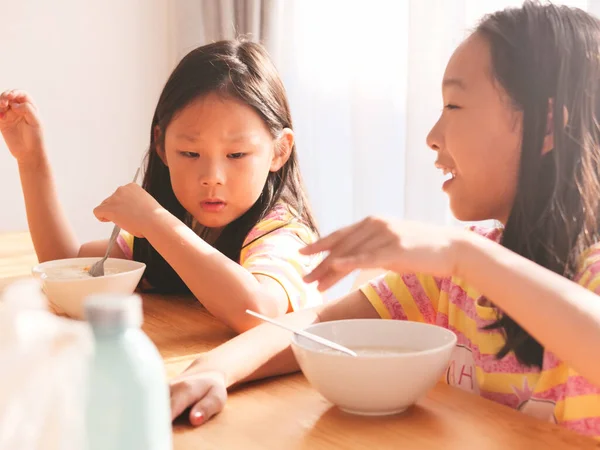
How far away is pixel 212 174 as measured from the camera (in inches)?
59.3

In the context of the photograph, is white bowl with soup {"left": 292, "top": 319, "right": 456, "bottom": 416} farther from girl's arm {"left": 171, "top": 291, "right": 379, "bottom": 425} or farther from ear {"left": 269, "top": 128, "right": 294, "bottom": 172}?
ear {"left": 269, "top": 128, "right": 294, "bottom": 172}

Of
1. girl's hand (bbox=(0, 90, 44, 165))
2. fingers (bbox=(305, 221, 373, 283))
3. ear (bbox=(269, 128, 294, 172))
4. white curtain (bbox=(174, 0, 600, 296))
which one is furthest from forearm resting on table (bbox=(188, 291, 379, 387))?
white curtain (bbox=(174, 0, 600, 296))

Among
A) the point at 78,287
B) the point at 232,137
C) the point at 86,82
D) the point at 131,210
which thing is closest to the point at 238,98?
the point at 232,137

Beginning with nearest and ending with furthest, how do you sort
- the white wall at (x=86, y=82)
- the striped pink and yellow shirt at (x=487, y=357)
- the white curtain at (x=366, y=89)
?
the striped pink and yellow shirt at (x=487, y=357) < the white curtain at (x=366, y=89) < the white wall at (x=86, y=82)

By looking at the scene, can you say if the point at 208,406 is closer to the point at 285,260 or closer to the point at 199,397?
the point at 199,397

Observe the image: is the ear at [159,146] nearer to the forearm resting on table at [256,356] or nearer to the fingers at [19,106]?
the fingers at [19,106]

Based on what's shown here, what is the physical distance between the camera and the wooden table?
0.77 metres

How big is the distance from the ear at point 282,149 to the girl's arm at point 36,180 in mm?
434

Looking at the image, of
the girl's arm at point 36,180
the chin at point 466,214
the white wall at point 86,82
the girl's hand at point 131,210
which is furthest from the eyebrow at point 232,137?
the white wall at point 86,82

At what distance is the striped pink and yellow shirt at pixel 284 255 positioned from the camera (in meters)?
1.38

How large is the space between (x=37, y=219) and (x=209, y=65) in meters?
0.58

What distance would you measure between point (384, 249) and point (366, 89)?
1785mm

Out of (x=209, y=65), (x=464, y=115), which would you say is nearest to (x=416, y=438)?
(x=464, y=115)

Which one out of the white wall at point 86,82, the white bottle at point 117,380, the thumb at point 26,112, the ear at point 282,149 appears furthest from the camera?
the white wall at point 86,82
